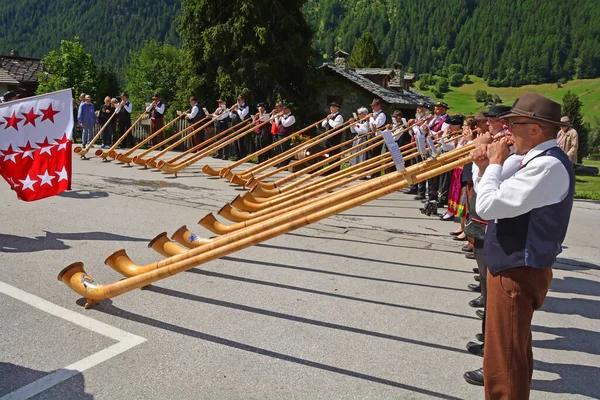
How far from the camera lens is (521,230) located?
3004mm

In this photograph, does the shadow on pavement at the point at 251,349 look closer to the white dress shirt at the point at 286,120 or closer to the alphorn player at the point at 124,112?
the white dress shirt at the point at 286,120

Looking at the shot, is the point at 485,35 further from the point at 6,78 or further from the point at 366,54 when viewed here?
the point at 6,78

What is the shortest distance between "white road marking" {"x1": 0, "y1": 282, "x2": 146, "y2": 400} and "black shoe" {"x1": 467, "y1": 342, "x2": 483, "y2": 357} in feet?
8.33

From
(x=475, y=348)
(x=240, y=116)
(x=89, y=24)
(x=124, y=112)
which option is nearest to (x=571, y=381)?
(x=475, y=348)

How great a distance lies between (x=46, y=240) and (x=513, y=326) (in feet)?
18.6

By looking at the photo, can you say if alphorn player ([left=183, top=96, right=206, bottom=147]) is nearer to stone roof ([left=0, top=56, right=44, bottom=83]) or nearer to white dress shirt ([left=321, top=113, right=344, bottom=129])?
white dress shirt ([left=321, top=113, right=344, bottom=129])

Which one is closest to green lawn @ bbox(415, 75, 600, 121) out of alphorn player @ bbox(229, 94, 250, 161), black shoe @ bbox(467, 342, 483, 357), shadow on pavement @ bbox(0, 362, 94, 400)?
alphorn player @ bbox(229, 94, 250, 161)

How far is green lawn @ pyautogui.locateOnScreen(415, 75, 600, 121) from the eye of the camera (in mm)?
98562

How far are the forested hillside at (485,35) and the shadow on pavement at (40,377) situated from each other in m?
135

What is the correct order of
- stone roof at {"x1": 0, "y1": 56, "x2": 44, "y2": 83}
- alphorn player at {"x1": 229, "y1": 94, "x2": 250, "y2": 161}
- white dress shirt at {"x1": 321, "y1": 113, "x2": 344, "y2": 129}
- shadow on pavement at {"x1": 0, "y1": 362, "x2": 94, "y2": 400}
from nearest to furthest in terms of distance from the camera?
1. shadow on pavement at {"x1": 0, "y1": 362, "x2": 94, "y2": 400}
2. white dress shirt at {"x1": 321, "y1": 113, "x2": 344, "y2": 129}
3. alphorn player at {"x1": 229, "y1": 94, "x2": 250, "y2": 161}
4. stone roof at {"x1": 0, "y1": 56, "x2": 44, "y2": 83}

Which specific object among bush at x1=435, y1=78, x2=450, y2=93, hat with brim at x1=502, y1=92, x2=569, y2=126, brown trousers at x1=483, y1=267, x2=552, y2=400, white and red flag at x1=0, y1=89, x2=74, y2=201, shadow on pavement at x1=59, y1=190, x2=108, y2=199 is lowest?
shadow on pavement at x1=59, y1=190, x2=108, y2=199

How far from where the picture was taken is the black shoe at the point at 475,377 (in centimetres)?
376

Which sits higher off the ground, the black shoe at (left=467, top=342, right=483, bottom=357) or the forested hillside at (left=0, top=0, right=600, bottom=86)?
the forested hillside at (left=0, top=0, right=600, bottom=86)

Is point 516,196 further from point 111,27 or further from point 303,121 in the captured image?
point 111,27
